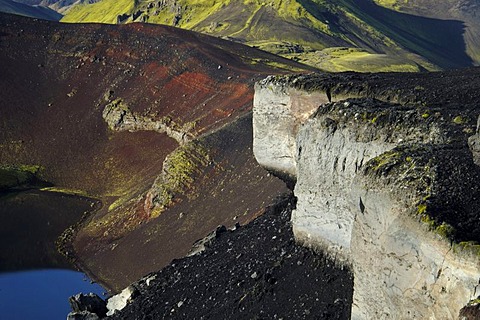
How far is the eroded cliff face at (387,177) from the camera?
942 centimetres


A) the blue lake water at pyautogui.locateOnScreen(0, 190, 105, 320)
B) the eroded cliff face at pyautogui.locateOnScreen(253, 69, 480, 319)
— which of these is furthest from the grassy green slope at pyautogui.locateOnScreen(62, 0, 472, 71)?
the eroded cliff face at pyautogui.locateOnScreen(253, 69, 480, 319)

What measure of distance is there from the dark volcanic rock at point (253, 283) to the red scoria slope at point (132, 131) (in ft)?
31.3

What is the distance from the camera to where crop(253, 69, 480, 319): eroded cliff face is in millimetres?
9422

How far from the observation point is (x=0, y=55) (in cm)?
6425

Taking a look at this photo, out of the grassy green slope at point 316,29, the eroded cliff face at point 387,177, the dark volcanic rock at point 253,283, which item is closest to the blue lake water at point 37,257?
the dark volcanic rock at point 253,283

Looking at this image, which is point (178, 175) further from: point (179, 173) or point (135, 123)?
point (135, 123)

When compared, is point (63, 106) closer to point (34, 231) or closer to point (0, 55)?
point (0, 55)

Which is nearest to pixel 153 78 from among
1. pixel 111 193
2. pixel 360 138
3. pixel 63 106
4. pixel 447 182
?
pixel 63 106

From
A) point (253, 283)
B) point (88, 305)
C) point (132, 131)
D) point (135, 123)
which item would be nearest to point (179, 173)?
point (132, 131)

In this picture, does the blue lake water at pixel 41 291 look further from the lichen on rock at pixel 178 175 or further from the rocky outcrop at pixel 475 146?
the rocky outcrop at pixel 475 146

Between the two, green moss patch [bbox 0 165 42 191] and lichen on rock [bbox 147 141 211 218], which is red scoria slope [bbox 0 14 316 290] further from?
green moss patch [bbox 0 165 42 191]

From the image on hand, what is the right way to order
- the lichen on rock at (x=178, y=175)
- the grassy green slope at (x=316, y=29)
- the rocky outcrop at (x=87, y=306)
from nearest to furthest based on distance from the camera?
the rocky outcrop at (x=87, y=306)
the lichen on rock at (x=178, y=175)
the grassy green slope at (x=316, y=29)

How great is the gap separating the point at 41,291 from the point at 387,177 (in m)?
28.4

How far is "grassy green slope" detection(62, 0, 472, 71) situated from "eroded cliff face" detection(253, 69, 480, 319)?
87.5 metres
